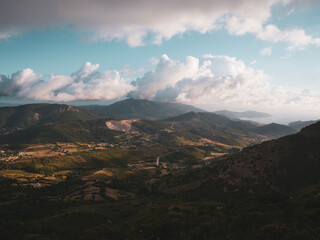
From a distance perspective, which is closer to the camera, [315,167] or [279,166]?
[315,167]

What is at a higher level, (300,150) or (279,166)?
(300,150)

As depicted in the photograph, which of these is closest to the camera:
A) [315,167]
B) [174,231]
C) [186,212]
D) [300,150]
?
[174,231]

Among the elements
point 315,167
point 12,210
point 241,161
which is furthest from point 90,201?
point 315,167

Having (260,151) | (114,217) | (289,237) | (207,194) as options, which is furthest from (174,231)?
(260,151)

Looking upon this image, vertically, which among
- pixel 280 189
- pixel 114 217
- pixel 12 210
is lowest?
pixel 12 210

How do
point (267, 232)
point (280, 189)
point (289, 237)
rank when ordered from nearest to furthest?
point (289, 237)
point (267, 232)
point (280, 189)

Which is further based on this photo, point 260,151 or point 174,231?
point 260,151

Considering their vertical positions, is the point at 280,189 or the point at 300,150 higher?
the point at 300,150

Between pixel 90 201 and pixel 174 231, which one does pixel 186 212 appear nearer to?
pixel 174 231

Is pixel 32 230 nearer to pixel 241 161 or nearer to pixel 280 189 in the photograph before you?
pixel 280 189
